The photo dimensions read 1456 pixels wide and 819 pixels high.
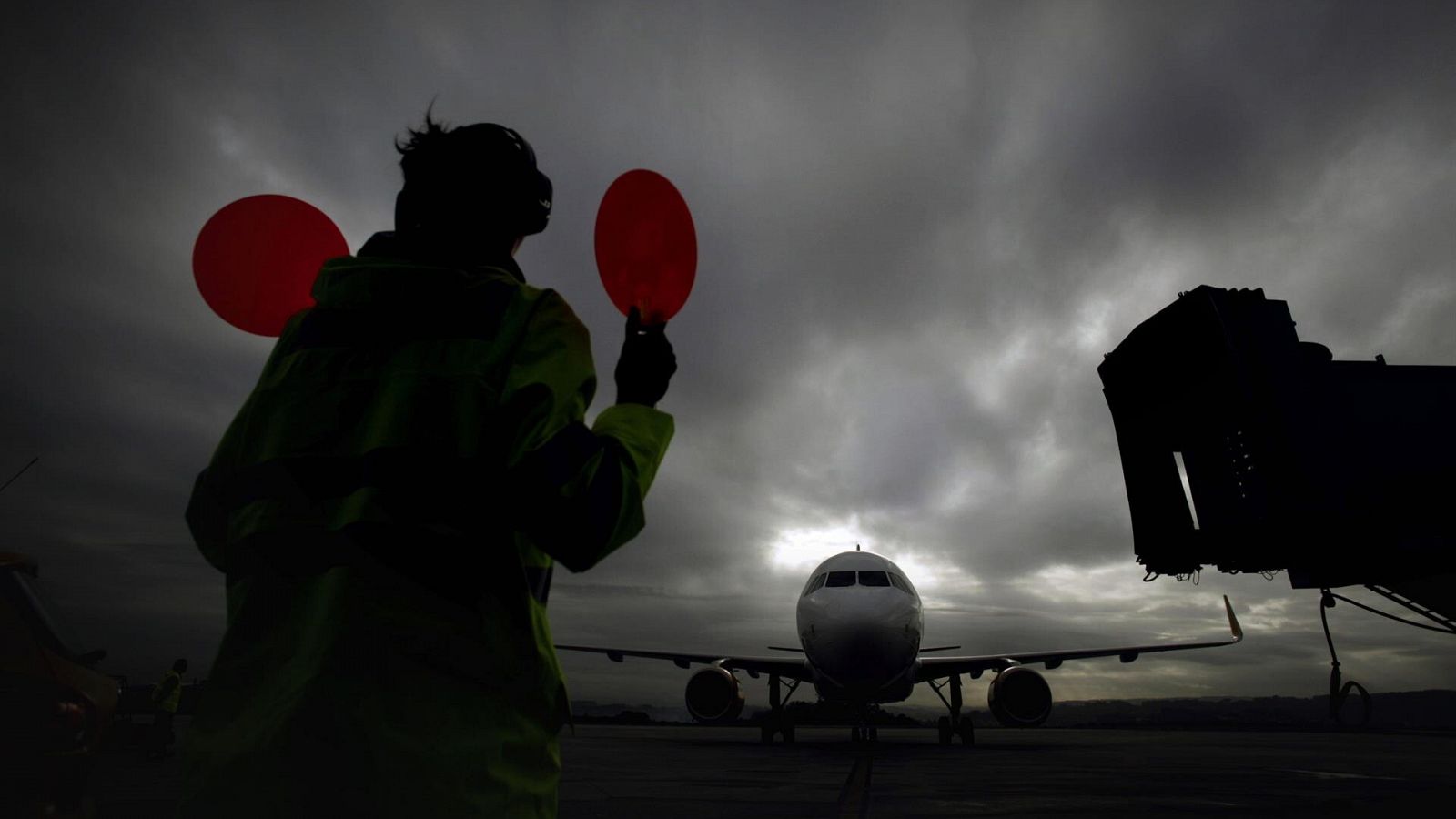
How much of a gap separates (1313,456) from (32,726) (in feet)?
32.5

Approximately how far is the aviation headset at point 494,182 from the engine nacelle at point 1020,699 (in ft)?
64.5

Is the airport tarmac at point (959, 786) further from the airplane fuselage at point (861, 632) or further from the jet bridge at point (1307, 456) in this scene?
the jet bridge at point (1307, 456)

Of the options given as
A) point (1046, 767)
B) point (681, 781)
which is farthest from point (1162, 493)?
point (681, 781)

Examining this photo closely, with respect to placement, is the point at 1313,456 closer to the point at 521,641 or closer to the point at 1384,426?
the point at 1384,426

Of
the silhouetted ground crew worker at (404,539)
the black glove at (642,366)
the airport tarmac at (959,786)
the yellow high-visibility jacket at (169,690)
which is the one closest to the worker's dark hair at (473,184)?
the silhouetted ground crew worker at (404,539)

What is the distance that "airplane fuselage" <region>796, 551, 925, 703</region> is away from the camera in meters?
13.8

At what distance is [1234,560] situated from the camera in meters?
8.94

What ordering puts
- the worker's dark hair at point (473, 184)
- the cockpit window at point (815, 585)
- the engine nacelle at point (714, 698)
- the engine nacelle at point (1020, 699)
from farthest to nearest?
the engine nacelle at point (714, 698)
the engine nacelle at point (1020, 699)
the cockpit window at point (815, 585)
the worker's dark hair at point (473, 184)

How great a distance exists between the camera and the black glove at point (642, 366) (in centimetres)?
162

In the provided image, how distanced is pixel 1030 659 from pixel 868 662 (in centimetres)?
1188

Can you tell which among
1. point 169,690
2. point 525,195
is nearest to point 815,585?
point 169,690

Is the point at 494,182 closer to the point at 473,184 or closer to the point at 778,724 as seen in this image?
the point at 473,184

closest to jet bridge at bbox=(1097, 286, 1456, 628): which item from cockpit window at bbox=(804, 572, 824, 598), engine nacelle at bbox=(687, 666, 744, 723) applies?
cockpit window at bbox=(804, 572, 824, 598)

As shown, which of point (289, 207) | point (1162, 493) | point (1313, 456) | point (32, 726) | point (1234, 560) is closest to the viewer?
point (289, 207)
